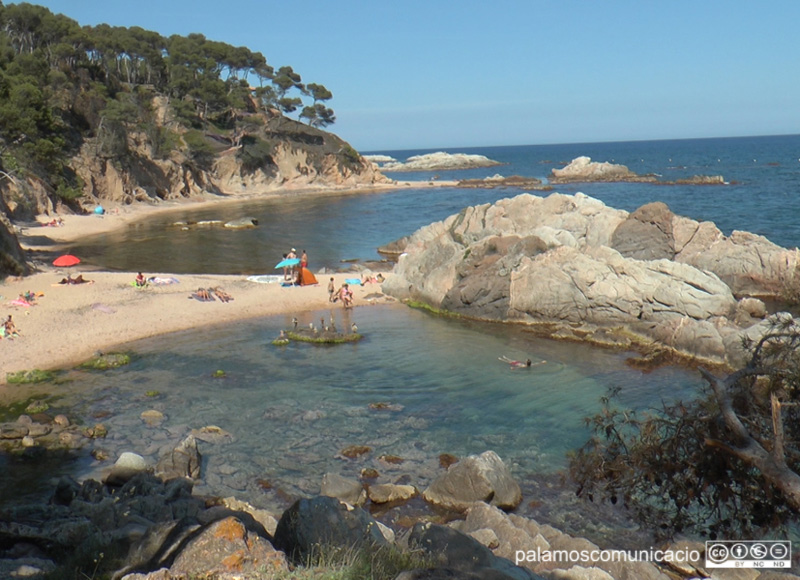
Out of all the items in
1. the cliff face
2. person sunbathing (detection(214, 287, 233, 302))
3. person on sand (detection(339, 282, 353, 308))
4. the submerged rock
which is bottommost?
the submerged rock

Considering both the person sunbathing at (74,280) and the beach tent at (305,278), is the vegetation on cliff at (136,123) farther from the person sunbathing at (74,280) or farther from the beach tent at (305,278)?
the beach tent at (305,278)

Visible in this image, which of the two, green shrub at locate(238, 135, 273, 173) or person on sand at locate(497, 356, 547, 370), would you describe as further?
green shrub at locate(238, 135, 273, 173)

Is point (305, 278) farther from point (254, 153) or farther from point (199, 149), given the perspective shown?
point (254, 153)

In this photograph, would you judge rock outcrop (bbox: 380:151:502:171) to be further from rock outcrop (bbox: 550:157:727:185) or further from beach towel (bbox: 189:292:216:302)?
beach towel (bbox: 189:292:216:302)

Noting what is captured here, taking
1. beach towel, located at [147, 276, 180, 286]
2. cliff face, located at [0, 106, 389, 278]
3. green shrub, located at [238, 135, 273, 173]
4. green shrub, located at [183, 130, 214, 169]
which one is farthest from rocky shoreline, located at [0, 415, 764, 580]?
green shrub, located at [238, 135, 273, 173]

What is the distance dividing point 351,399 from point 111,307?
1333 cm

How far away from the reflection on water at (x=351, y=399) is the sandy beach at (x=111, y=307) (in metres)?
1.56

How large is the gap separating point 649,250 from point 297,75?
94879mm

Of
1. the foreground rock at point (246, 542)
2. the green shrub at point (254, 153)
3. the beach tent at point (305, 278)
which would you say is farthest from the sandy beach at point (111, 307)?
the green shrub at point (254, 153)

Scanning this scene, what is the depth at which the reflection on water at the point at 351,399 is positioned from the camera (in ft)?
50.3

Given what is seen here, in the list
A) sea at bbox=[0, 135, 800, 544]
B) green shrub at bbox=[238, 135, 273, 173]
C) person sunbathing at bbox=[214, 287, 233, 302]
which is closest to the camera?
sea at bbox=[0, 135, 800, 544]

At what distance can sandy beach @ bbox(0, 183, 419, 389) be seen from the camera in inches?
896

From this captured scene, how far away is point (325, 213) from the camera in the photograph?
69.9 metres

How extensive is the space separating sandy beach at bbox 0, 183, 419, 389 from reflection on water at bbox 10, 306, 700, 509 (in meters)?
1.56
